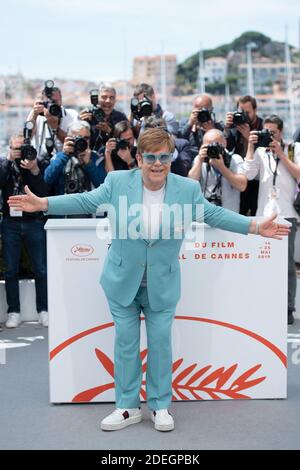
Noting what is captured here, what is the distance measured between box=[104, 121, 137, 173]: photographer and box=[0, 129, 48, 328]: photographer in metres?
0.58

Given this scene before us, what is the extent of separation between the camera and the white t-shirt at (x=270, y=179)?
22.7ft

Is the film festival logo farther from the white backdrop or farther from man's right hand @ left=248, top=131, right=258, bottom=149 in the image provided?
man's right hand @ left=248, top=131, right=258, bottom=149

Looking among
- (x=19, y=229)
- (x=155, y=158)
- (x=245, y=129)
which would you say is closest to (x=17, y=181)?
(x=19, y=229)

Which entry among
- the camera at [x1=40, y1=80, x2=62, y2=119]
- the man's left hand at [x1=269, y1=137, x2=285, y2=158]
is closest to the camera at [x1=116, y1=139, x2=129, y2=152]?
the camera at [x1=40, y1=80, x2=62, y2=119]

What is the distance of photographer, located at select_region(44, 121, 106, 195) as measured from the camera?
6836 millimetres

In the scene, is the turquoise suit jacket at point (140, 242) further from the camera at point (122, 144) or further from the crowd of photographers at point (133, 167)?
the camera at point (122, 144)

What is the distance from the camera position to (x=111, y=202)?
4570mm

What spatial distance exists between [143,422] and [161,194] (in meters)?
1.26

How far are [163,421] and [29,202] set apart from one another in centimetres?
136

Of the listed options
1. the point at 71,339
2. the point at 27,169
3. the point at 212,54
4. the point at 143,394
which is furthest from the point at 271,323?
the point at 212,54

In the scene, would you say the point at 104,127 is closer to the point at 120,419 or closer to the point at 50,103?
the point at 50,103

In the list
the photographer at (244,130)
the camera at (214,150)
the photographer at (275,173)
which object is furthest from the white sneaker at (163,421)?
the photographer at (244,130)

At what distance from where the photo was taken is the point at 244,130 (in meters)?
7.27

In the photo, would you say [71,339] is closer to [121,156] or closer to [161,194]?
[161,194]
